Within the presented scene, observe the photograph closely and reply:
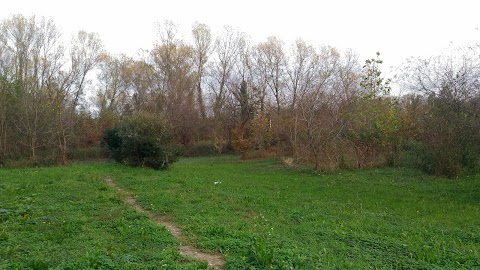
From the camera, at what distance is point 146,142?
20.1m

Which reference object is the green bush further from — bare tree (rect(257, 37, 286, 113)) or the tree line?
bare tree (rect(257, 37, 286, 113))

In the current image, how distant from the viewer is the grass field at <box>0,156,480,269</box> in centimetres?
555

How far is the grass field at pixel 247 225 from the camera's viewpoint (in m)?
5.55

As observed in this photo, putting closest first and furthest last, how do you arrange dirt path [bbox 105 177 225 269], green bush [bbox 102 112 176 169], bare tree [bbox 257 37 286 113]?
dirt path [bbox 105 177 225 269] → green bush [bbox 102 112 176 169] → bare tree [bbox 257 37 286 113]

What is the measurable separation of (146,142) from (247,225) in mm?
13271

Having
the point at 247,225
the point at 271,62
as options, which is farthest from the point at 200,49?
the point at 247,225

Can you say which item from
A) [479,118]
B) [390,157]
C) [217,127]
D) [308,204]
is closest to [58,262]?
[308,204]

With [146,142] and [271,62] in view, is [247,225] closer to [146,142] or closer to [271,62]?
[146,142]

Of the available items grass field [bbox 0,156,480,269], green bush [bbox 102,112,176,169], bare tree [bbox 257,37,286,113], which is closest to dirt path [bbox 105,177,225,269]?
grass field [bbox 0,156,480,269]

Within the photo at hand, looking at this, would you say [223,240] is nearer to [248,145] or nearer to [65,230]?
[65,230]

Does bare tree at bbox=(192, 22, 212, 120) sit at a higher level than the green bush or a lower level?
higher

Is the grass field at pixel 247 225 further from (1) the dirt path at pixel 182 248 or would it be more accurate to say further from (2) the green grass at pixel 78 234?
(1) the dirt path at pixel 182 248

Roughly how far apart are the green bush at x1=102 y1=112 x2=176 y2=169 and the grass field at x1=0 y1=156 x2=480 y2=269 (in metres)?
5.48

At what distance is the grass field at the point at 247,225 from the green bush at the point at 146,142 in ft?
18.0
